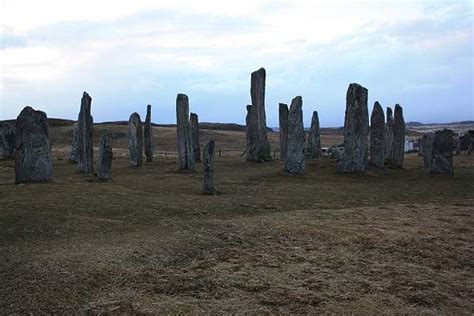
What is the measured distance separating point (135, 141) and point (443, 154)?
46.0ft

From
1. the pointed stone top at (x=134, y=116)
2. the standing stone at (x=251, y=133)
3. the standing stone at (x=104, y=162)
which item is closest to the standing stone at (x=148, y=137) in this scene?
the pointed stone top at (x=134, y=116)

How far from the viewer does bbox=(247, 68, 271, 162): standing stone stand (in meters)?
26.0

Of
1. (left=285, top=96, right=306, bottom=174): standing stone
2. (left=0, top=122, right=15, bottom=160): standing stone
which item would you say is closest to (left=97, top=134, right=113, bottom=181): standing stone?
(left=285, top=96, right=306, bottom=174): standing stone

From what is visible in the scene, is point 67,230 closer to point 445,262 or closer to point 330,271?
point 330,271

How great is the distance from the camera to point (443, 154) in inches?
818

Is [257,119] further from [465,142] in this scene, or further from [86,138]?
[465,142]

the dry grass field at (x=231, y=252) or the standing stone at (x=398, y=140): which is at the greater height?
the standing stone at (x=398, y=140)

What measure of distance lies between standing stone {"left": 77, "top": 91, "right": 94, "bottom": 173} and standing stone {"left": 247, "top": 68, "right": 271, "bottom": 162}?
8.29m

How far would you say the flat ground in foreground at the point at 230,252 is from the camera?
261 inches

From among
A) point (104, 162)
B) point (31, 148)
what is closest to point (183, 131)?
point (104, 162)

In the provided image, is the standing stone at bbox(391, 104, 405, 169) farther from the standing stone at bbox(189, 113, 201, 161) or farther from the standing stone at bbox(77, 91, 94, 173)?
the standing stone at bbox(77, 91, 94, 173)

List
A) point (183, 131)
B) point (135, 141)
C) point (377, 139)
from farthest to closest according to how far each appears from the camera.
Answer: point (135, 141), point (377, 139), point (183, 131)

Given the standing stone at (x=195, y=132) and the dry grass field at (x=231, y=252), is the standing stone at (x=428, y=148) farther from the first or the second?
the standing stone at (x=195, y=132)

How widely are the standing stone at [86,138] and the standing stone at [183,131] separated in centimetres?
364
